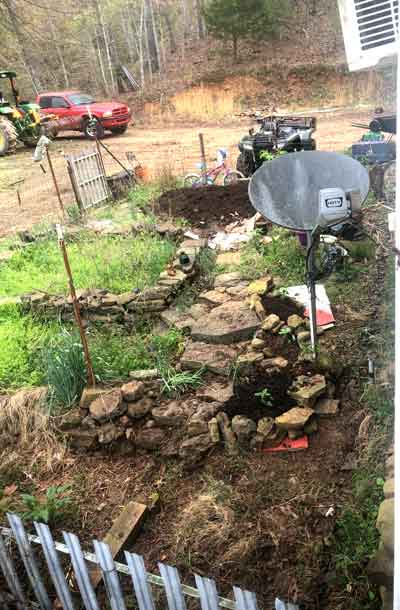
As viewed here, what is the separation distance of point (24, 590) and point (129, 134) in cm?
1407

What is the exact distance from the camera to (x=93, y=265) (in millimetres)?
5355

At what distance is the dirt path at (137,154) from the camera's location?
28.6 feet

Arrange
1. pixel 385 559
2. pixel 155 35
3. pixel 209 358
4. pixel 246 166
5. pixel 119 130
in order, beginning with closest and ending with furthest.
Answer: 1. pixel 385 559
2. pixel 209 358
3. pixel 246 166
4. pixel 119 130
5. pixel 155 35

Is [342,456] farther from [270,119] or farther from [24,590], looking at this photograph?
[270,119]

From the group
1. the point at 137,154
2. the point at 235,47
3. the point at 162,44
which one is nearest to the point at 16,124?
the point at 137,154

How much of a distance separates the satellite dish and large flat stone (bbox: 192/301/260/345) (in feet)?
2.95

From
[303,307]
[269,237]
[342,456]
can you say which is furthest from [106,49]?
[342,456]

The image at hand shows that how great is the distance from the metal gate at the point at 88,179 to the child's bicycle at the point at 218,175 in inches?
53.1

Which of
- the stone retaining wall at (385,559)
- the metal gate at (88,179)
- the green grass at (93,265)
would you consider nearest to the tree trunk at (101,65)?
the metal gate at (88,179)

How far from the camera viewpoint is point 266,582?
2.18 meters

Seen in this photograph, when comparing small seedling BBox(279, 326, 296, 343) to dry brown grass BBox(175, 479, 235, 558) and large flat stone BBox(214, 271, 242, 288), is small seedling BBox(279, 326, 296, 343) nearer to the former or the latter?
large flat stone BBox(214, 271, 242, 288)

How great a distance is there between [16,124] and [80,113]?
1865mm

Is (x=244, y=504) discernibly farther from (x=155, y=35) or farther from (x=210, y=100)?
(x=155, y=35)

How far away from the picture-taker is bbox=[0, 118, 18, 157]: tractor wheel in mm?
12930
